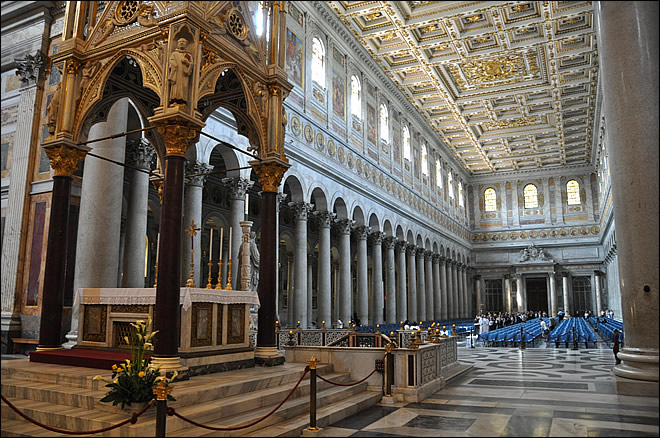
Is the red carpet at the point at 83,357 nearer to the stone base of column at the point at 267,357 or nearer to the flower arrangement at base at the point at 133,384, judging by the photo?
the flower arrangement at base at the point at 133,384

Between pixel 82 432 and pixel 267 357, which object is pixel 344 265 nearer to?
pixel 267 357

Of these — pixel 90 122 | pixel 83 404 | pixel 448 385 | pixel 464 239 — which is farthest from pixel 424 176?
pixel 83 404

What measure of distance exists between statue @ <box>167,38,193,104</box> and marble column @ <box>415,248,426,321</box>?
26.2 m

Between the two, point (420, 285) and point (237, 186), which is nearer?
point (237, 186)

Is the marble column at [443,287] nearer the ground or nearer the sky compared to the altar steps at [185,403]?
nearer the sky

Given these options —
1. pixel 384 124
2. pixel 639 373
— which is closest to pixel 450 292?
pixel 384 124

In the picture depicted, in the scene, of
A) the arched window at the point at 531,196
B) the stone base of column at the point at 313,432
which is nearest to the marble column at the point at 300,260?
the stone base of column at the point at 313,432

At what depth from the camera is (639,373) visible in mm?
5180

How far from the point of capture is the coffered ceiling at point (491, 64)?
66.9 feet

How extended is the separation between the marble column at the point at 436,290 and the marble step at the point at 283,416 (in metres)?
28.2

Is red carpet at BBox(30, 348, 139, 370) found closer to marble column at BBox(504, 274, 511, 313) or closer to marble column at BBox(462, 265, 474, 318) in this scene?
marble column at BBox(462, 265, 474, 318)

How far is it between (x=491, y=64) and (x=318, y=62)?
A: 990 cm

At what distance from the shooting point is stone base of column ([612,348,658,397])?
510 centimetres

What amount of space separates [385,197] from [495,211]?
934 inches
